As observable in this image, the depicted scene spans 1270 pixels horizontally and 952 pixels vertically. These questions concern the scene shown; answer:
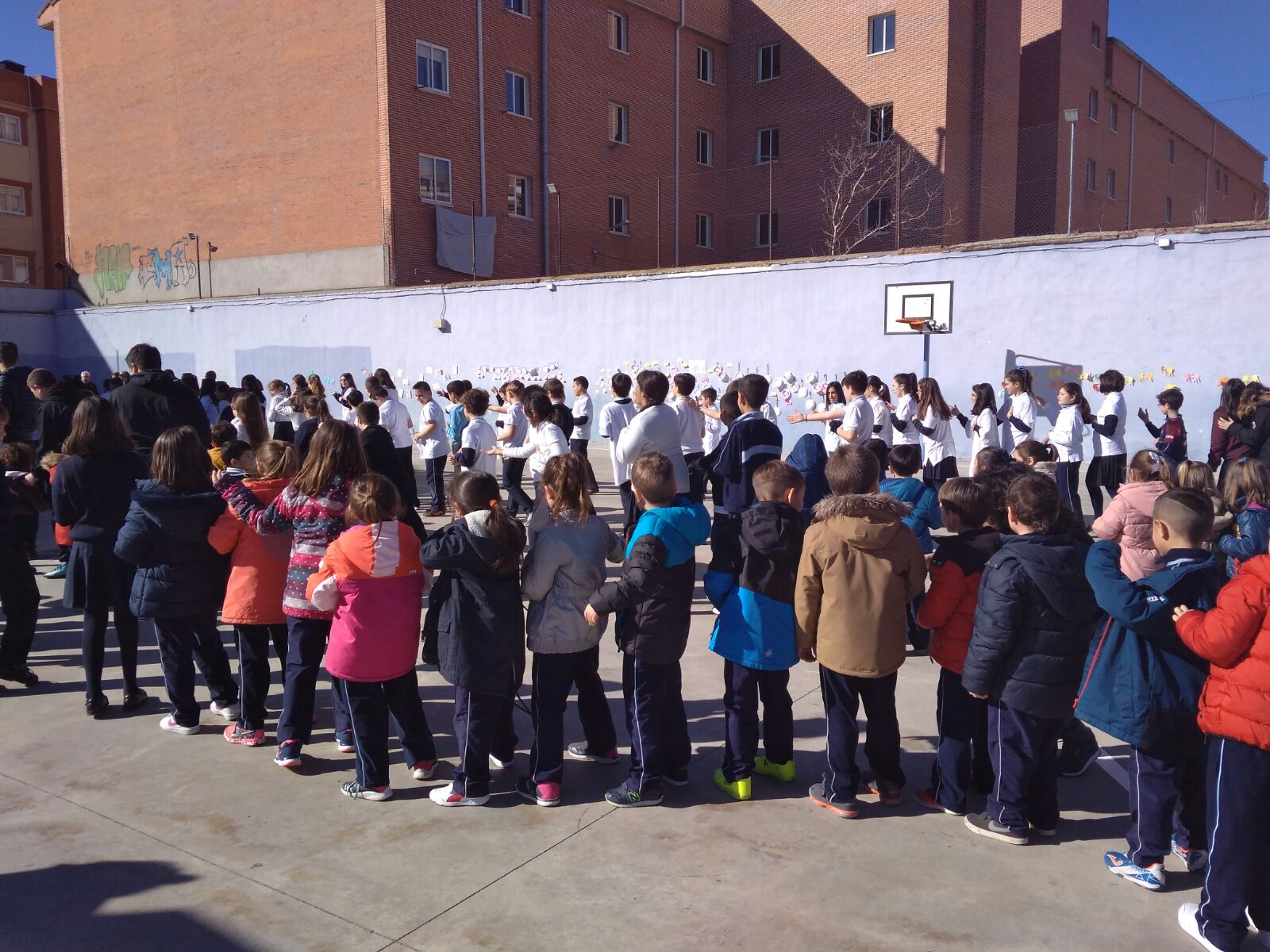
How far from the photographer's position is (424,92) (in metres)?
24.1

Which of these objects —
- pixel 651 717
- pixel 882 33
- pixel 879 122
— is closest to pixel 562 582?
pixel 651 717

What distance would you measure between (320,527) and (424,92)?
2217 cm

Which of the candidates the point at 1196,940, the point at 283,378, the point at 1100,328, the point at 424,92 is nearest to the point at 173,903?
the point at 1196,940

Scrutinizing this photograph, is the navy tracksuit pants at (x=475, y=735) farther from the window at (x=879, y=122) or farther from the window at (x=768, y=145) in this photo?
the window at (x=768, y=145)

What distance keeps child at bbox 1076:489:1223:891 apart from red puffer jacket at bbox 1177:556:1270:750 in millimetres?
261

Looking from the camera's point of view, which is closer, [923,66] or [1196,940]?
[1196,940]

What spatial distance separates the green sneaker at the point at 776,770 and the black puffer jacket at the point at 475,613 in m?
1.28

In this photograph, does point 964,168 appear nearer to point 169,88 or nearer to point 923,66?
point 923,66

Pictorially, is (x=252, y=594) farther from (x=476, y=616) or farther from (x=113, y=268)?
(x=113, y=268)

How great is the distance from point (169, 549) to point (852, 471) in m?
3.35

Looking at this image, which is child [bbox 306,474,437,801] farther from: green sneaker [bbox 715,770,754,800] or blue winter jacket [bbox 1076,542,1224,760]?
blue winter jacket [bbox 1076,542,1224,760]

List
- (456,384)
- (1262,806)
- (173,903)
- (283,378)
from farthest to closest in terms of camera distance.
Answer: (283,378) < (456,384) < (173,903) < (1262,806)

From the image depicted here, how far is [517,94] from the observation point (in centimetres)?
2627

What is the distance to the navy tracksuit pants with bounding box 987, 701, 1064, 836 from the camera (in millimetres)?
3779
